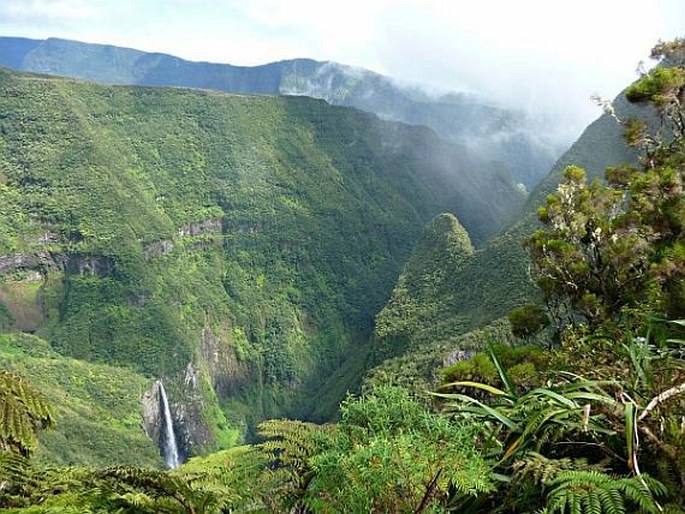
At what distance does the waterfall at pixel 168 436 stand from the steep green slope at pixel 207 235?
1.85 metres

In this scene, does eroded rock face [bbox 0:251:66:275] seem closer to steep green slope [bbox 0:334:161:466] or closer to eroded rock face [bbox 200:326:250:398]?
steep green slope [bbox 0:334:161:466]

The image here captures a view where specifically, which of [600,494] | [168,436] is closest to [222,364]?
[168,436]

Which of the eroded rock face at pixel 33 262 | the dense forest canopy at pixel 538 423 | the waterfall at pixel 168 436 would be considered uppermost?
the dense forest canopy at pixel 538 423

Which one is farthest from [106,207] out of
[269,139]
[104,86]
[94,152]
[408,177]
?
[408,177]

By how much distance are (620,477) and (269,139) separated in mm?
140478

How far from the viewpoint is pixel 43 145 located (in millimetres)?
105188

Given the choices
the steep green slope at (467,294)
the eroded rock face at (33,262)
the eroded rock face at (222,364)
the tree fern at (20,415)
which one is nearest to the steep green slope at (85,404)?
the eroded rock face at (33,262)

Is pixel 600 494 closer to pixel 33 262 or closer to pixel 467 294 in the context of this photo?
pixel 467 294

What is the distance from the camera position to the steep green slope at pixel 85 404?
56.4 m

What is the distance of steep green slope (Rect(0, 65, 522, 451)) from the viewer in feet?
295

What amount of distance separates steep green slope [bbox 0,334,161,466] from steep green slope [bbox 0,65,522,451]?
697 centimetres

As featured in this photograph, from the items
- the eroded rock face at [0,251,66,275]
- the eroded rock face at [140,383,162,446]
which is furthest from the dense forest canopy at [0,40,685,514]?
the eroded rock face at [0,251,66,275]

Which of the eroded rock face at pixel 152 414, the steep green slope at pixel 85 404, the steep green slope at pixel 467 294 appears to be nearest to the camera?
the steep green slope at pixel 467 294

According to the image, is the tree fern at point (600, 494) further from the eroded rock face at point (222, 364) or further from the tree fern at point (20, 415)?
the eroded rock face at point (222, 364)
